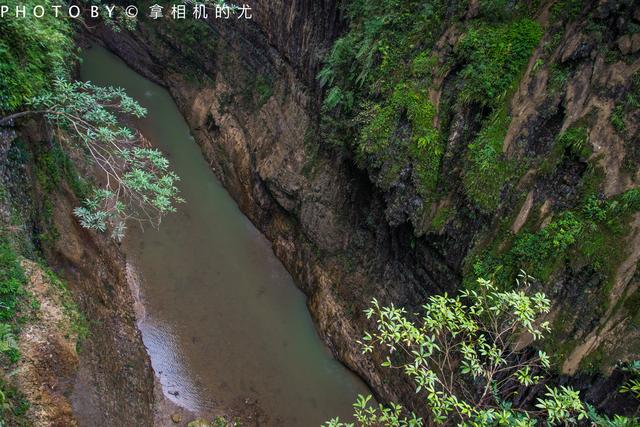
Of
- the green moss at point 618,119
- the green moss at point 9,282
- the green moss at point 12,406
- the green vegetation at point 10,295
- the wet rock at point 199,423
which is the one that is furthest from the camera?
the wet rock at point 199,423

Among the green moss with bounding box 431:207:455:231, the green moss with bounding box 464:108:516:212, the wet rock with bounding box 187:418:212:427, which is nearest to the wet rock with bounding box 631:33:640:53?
the green moss with bounding box 464:108:516:212

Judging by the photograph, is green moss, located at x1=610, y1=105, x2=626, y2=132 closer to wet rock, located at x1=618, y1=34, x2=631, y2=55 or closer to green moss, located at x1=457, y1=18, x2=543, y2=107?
wet rock, located at x1=618, y1=34, x2=631, y2=55

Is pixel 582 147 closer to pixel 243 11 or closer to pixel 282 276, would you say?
pixel 282 276

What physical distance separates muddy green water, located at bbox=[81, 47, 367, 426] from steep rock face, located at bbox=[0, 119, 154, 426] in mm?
930

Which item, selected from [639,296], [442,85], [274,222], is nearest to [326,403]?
[274,222]

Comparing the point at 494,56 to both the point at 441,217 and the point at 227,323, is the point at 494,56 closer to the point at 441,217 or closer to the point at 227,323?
the point at 441,217

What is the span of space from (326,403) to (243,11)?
499 inches

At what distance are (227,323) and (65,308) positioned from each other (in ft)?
15.3

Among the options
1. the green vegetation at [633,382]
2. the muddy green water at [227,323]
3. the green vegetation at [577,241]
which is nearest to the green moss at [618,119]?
the green vegetation at [577,241]

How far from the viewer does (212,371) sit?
10352mm

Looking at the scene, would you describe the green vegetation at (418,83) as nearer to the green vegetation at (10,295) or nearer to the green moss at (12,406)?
the green vegetation at (10,295)

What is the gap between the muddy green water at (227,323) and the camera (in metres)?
10.2

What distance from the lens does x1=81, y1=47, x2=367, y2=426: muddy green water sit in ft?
33.4

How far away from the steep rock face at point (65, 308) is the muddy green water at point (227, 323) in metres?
0.93
